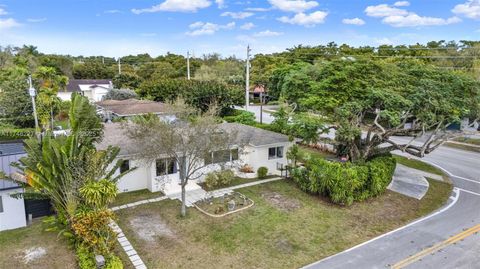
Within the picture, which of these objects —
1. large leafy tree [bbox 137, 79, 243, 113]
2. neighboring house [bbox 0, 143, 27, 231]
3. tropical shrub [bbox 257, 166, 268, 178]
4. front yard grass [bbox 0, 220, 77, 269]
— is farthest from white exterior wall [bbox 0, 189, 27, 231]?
large leafy tree [bbox 137, 79, 243, 113]

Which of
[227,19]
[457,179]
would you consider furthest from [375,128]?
[227,19]

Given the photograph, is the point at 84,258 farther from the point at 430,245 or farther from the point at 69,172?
the point at 430,245

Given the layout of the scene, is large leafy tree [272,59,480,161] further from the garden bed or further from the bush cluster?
the garden bed

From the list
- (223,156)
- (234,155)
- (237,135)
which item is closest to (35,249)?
(223,156)

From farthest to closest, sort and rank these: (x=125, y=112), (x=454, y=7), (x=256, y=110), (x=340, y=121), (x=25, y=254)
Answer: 1. (x=256, y=110)
2. (x=125, y=112)
3. (x=454, y=7)
4. (x=340, y=121)
5. (x=25, y=254)

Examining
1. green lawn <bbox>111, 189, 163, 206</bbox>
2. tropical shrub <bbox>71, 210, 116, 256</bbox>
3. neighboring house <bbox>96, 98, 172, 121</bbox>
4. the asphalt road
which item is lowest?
the asphalt road

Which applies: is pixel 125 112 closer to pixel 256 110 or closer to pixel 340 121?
pixel 340 121
